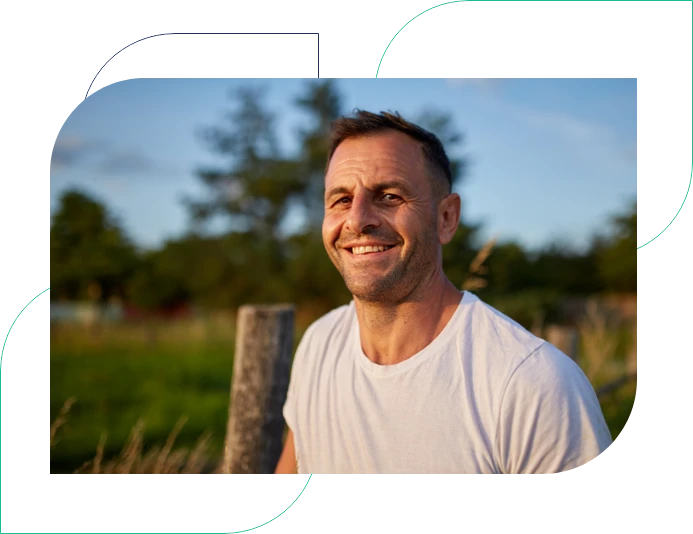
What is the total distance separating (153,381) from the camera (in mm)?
5211

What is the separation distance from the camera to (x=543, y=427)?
4.45 feet

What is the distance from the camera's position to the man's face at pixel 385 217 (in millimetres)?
1573

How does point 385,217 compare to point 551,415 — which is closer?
point 551,415

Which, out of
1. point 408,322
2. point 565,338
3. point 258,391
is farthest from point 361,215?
point 565,338

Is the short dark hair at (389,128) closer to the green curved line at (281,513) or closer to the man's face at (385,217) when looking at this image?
the man's face at (385,217)

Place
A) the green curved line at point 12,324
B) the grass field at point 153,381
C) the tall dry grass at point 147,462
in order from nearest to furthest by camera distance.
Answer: the green curved line at point 12,324
the tall dry grass at point 147,462
the grass field at point 153,381

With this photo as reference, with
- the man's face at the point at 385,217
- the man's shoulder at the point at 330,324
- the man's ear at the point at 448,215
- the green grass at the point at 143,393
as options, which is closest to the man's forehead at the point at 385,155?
the man's face at the point at 385,217

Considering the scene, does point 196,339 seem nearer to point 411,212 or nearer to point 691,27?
point 411,212

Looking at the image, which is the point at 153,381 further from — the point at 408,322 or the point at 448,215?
the point at 448,215

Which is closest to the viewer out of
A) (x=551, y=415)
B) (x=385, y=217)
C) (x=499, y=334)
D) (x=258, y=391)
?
(x=551, y=415)

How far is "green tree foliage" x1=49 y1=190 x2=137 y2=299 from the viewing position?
241cm

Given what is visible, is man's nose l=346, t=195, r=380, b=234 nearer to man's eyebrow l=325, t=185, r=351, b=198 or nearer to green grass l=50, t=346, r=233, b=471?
man's eyebrow l=325, t=185, r=351, b=198

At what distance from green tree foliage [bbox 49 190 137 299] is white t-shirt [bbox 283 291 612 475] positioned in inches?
50.0

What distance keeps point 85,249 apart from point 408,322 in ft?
5.81
